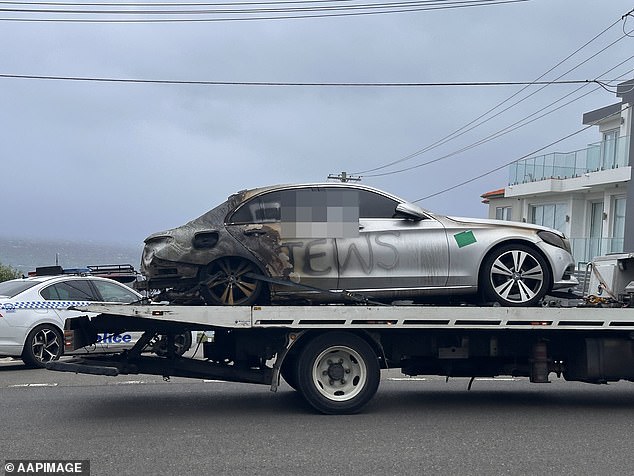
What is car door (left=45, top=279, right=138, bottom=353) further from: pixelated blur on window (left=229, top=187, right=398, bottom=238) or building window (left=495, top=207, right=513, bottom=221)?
building window (left=495, top=207, right=513, bottom=221)

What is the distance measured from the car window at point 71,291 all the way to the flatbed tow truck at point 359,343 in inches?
178

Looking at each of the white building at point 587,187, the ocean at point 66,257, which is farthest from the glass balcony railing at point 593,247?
the ocean at point 66,257

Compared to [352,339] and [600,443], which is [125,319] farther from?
[600,443]

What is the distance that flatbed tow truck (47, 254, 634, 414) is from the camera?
8.23 m

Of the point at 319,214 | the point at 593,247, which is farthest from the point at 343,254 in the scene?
the point at 593,247

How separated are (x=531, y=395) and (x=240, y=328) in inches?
165

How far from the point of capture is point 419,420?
832 centimetres

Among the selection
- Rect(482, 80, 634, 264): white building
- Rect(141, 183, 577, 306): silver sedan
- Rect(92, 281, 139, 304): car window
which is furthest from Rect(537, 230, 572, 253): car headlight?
Rect(482, 80, 634, 264): white building

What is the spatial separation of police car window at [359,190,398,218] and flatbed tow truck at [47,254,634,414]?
107cm

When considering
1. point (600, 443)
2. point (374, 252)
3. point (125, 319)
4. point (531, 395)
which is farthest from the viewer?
point (531, 395)

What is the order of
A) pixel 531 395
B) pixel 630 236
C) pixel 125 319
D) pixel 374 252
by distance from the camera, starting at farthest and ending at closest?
pixel 630 236, pixel 531 395, pixel 374 252, pixel 125 319

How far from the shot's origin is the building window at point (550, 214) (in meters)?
31.9

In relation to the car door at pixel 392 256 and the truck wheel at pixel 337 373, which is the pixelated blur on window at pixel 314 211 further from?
the truck wheel at pixel 337 373

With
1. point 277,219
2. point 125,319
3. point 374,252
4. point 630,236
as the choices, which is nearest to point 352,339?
point 374,252
